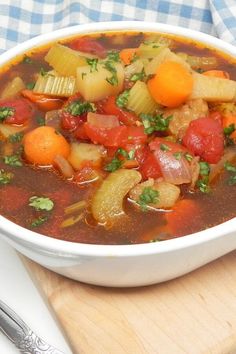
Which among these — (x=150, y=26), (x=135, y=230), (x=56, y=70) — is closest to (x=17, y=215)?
(x=135, y=230)

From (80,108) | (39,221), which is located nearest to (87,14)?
(80,108)

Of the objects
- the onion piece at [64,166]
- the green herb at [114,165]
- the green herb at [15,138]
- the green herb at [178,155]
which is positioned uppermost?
the green herb at [178,155]

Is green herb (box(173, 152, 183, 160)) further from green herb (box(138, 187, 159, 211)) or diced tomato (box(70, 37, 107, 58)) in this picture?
diced tomato (box(70, 37, 107, 58))

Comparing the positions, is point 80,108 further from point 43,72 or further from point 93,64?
point 43,72

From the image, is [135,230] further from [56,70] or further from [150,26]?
[150,26]

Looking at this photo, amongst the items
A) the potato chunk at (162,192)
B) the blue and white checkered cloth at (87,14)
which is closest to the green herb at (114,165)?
the potato chunk at (162,192)

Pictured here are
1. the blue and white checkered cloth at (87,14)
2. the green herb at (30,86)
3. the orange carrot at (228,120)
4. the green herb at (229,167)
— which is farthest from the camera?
the blue and white checkered cloth at (87,14)

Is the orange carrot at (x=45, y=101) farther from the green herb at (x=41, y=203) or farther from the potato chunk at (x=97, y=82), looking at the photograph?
the green herb at (x=41, y=203)
